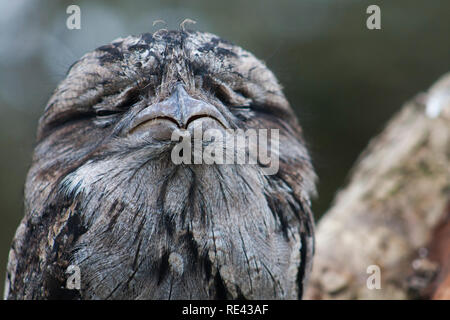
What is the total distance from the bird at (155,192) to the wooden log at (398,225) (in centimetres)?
152

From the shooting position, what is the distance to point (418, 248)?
13.8 feet

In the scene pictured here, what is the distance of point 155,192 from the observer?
7.96ft

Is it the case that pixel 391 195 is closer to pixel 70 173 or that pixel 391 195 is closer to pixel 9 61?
pixel 70 173

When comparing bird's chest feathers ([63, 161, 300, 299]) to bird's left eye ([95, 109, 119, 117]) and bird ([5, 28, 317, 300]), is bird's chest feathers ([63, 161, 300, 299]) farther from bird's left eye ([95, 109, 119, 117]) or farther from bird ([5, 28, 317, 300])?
bird's left eye ([95, 109, 119, 117])

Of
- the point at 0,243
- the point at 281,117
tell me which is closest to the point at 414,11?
the point at 281,117

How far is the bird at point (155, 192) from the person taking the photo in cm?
243

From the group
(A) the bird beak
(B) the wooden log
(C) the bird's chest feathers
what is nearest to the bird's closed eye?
(A) the bird beak

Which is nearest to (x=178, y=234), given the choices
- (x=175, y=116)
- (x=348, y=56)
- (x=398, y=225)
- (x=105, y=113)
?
(x=175, y=116)

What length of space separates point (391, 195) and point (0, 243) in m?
7.54

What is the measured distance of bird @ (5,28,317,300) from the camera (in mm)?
2426

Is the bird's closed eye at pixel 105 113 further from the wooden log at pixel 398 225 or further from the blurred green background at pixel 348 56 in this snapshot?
the blurred green background at pixel 348 56

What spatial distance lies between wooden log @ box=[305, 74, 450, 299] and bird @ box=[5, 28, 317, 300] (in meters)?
1.52

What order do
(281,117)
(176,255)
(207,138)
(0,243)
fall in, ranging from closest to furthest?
(207,138)
(176,255)
(281,117)
(0,243)

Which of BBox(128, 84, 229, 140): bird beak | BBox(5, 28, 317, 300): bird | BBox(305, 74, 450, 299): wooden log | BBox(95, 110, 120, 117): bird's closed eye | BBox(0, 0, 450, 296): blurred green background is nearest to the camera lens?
BBox(128, 84, 229, 140): bird beak
